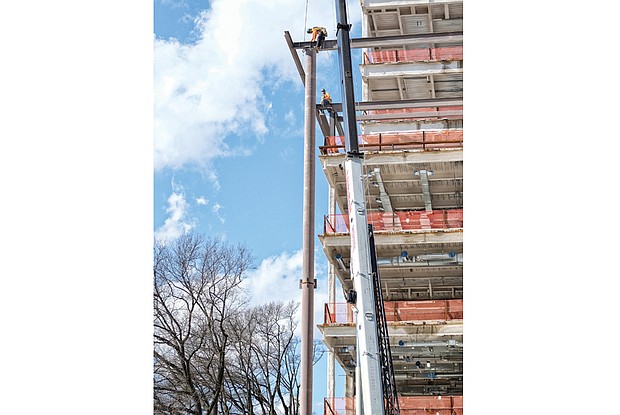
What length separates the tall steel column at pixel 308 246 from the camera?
60.5ft

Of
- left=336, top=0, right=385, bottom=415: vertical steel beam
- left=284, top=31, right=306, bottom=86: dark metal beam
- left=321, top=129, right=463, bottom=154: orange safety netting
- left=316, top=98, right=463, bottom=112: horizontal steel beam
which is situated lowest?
left=336, top=0, right=385, bottom=415: vertical steel beam

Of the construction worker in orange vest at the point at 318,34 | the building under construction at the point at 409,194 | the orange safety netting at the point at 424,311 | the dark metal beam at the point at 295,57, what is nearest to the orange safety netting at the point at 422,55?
the building under construction at the point at 409,194

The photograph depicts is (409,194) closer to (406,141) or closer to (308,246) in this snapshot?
(406,141)

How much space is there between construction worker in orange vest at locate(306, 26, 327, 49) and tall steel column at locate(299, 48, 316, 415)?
303 millimetres

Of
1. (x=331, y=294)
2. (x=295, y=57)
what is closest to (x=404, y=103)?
(x=295, y=57)

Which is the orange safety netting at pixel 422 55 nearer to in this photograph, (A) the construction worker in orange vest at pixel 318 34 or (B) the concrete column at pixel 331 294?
(B) the concrete column at pixel 331 294

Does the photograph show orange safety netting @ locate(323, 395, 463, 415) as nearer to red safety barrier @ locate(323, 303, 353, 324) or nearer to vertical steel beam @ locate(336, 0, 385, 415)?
red safety barrier @ locate(323, 303, 353, 324)

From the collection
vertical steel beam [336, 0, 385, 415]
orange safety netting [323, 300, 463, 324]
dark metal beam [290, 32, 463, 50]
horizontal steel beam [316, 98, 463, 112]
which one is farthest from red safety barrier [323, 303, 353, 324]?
vertical steel beam [336, 0, 385, 415]

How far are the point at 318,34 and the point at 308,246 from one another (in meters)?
5.50

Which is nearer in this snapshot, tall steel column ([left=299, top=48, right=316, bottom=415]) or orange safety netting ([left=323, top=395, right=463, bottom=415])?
tall steel column ([left=299, top=48, right=316, bottom=415])

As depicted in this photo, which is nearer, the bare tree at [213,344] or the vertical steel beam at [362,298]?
the vertical steel beam at [362,298]

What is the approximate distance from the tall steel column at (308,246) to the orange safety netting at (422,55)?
4.91 meters

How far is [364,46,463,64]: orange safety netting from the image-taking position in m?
24.9
